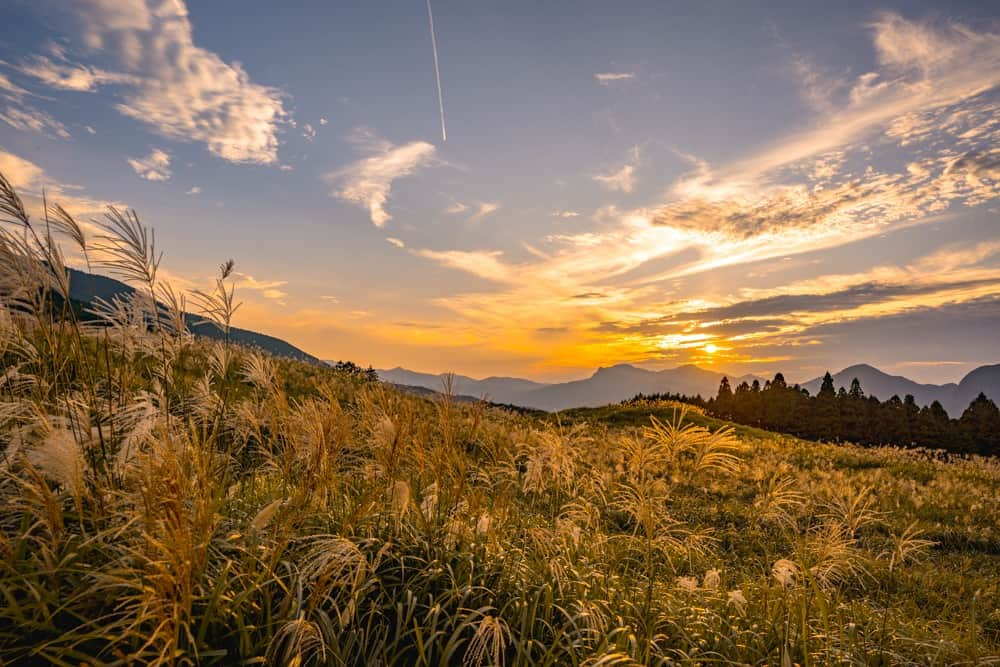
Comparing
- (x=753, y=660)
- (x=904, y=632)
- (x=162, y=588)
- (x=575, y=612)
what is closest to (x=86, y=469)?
(x=162, y=588)

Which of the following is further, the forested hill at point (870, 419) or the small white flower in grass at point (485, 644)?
the forested hill at point (870, 419)

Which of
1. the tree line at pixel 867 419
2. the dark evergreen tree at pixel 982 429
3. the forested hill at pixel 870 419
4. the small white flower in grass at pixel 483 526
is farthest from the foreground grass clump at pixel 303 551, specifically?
the dark evergreen tree at pixel 982 429

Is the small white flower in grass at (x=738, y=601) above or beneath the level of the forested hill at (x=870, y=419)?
beneath

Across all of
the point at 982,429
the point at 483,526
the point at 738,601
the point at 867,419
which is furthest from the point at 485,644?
the point at 982,429

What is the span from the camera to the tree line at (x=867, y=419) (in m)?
49.5

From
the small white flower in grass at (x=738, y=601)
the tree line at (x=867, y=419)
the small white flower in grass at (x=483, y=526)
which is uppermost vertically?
the tree line at (x=867, y=419)

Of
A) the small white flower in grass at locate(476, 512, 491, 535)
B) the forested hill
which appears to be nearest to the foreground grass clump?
the small white flower in grass at locate(476, 512, 491, 535)

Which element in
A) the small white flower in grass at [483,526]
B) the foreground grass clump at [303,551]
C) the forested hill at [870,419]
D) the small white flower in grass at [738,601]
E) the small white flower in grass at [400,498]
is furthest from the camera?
the forested hill at [870,419]

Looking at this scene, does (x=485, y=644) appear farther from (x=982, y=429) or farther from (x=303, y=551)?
(x=982, y=429)

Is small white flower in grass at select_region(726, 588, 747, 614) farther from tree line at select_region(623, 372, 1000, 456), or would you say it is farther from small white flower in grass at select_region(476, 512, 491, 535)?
tree line at select_region(623, 372, 1000, 456)

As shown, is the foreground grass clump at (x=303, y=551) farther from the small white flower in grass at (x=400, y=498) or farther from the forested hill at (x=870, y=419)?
the forested hill at (x=870, y=419)

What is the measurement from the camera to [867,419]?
54.7 meters

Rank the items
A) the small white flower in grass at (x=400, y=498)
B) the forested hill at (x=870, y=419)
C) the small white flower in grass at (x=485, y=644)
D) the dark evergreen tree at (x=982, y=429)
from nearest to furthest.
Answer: the small white flower in grass at (x=485, y=644), the small white flower in grass at (x=400, y=498), the dark evergreen tree at (x=982, y=429), the forested hill at (x=870, y=419)

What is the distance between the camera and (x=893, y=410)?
178 ft
